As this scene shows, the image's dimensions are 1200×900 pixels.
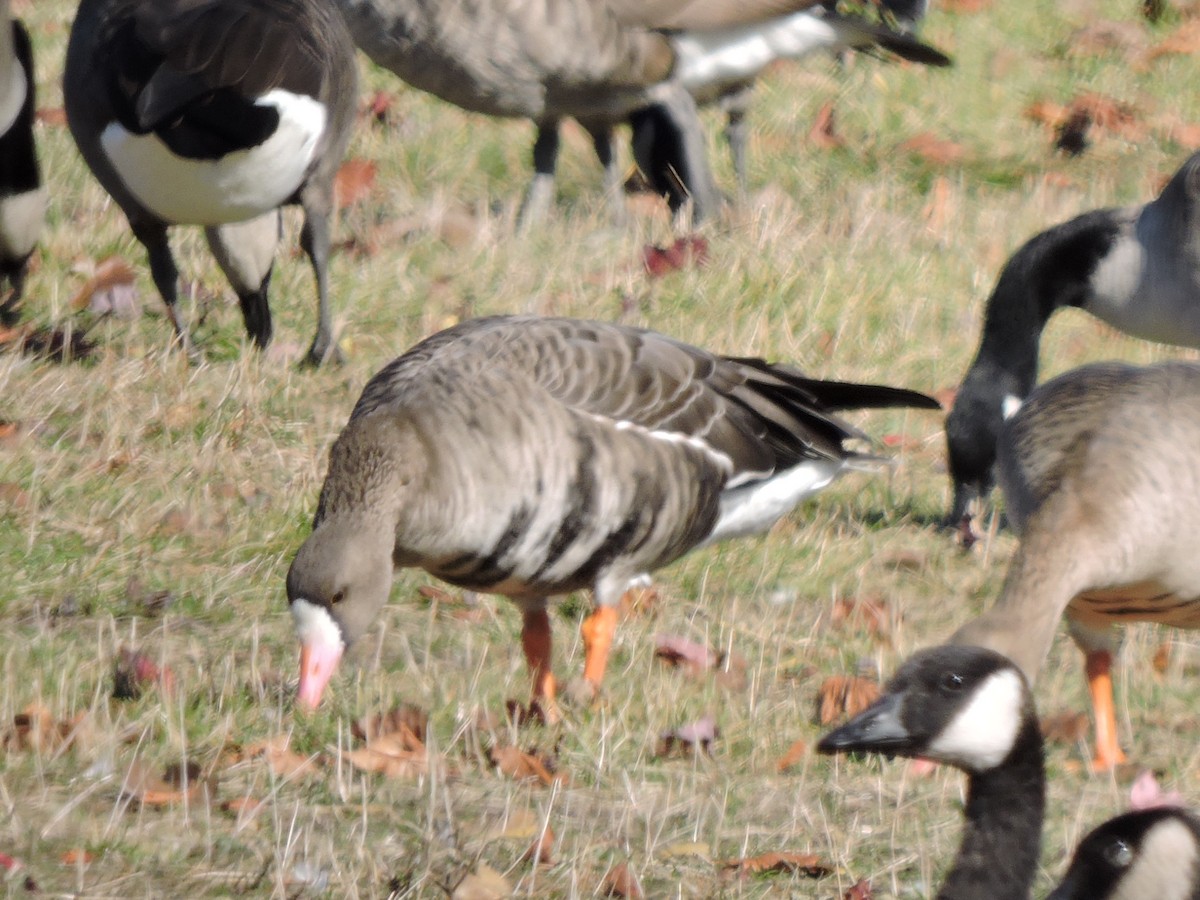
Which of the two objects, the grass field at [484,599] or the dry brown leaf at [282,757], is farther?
the dry brown leaf at [282,757]

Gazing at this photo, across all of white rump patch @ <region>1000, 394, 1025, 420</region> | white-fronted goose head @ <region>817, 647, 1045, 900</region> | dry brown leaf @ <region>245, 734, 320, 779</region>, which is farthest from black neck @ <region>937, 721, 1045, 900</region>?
white rump patch @ <region>1000, 394, 1025, 420</region>

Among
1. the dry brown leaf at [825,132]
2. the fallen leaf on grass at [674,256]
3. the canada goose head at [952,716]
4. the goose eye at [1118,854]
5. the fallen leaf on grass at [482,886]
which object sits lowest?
the dry brown leaf at [825,132]

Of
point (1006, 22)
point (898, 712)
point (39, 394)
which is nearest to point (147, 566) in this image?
point (39, 394)

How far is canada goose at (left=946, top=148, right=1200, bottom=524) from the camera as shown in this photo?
22.3ft

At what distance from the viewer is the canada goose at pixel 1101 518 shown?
4.51m

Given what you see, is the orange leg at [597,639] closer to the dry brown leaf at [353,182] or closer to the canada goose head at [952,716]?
the canada goose head at [952,716]

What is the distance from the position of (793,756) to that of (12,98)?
4.41m

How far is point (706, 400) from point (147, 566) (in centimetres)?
158

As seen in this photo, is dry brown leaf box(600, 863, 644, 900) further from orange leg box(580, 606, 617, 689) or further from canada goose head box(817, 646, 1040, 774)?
orange leg box(580, 606, 617, 689)

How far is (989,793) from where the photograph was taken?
3.47m

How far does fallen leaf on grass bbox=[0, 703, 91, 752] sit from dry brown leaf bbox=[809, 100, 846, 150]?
6.89 metres

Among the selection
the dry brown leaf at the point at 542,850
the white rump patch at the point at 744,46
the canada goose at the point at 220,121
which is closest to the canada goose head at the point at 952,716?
the dry brown leaf at the point at 542,850

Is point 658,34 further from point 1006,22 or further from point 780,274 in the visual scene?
point 1006,22

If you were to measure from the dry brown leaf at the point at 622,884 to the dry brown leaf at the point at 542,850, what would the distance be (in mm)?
126
